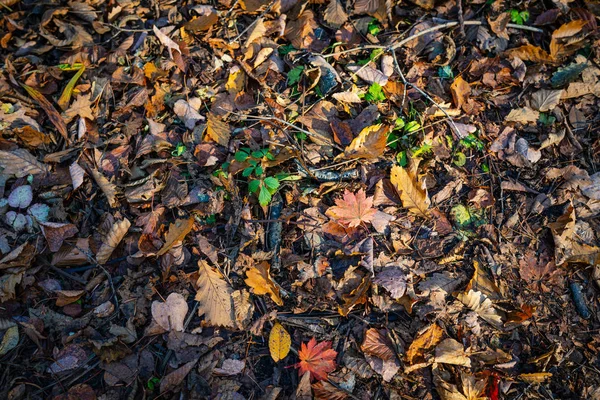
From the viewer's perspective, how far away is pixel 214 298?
7.39 feet

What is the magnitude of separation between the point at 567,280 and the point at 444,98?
1.33 metres

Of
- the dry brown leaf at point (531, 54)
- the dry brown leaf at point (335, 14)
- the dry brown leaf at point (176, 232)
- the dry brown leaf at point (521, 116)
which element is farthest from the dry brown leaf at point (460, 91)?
the dry brown leaf at point (176, 232)

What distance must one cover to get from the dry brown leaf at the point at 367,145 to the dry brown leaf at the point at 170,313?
1253 millimetres

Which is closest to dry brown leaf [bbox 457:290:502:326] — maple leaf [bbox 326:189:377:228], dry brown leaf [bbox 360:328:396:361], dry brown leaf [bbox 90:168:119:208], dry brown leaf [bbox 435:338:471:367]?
dry brown leaf [bbox 435:338:471:367]

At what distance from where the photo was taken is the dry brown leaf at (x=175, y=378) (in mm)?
2109

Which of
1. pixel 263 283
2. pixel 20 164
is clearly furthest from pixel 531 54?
pixel 20 164

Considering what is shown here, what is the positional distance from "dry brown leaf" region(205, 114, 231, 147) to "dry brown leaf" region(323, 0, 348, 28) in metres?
1.10

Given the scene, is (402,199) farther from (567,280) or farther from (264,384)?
(264,384)

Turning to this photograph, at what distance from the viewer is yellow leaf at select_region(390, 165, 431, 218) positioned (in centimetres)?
243

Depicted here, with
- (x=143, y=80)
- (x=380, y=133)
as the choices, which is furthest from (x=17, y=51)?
(x=380, y=133)

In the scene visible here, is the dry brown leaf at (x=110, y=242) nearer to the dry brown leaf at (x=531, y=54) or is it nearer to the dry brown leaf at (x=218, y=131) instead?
the dry brown leaf at (x=218, y=131)

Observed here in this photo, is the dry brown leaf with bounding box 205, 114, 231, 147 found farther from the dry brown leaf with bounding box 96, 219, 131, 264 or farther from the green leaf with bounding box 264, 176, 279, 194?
the dry brown leaf with bounding box 96, 219, 131, 264

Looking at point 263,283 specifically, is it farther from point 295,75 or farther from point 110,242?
point 295,75

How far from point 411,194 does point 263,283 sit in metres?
1.00
